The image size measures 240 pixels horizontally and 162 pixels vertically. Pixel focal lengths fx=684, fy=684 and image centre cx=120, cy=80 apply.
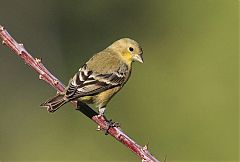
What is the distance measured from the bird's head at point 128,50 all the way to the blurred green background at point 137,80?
3720 millimetres

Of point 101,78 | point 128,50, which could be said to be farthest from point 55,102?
point 128,50

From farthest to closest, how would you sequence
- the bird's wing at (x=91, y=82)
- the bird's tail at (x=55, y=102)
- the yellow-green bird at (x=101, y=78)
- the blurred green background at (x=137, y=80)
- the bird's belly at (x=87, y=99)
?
the blurred green background at (x=137, y=80) < the bird's belly at (x=87, y=99) < the bird's wing at (x=91, y=82) < the yellow-green bird at (x=101, y=78) < the bird's tail at (x=55, y=102)

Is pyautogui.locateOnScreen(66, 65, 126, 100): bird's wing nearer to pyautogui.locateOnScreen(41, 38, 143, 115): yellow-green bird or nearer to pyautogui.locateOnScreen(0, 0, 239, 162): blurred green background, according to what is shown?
pyautogui.locateOnScreen(41, 38, 143, 115): yellow-green bird

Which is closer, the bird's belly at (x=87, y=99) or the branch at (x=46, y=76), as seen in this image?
the branch at (x=46, y=76)

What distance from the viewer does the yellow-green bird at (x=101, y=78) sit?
209 inches

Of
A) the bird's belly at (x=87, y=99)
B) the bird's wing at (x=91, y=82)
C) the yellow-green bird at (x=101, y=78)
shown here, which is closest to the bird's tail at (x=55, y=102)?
the yellow-green bird at (x=101, y=78)

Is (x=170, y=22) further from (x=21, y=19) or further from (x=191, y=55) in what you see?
(x=21, y=19)

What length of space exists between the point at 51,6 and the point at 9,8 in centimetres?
117

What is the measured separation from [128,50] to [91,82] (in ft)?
3.55

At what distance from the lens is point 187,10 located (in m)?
16.7

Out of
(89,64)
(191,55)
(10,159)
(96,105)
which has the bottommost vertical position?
(96,105)

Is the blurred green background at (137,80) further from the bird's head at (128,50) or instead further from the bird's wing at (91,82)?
the bird's wing at (91,82)

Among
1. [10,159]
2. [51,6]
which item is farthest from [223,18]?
[10,159]

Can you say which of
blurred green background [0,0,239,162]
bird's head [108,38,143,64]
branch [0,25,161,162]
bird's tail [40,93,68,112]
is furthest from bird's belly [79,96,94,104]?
blurred green background [0,0,239,162]
